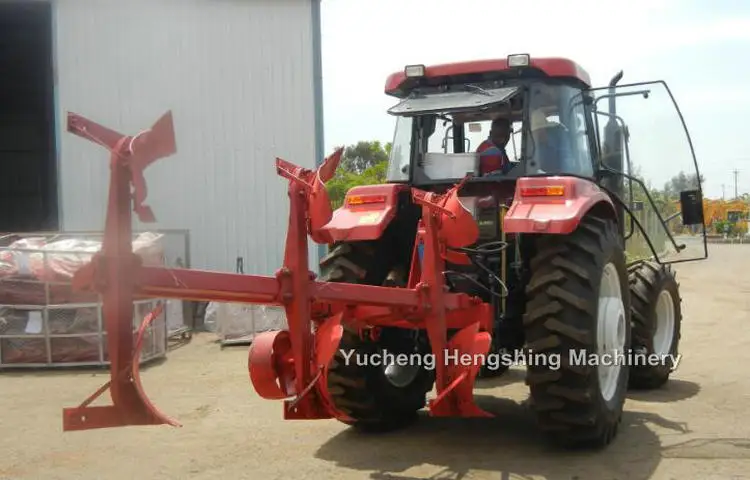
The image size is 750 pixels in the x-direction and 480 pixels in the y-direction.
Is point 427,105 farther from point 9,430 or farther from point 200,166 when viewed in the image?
point 200,166

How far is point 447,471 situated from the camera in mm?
4250

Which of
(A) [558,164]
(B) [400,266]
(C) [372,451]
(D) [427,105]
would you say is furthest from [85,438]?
(A) [558,164]

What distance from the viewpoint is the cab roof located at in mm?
5164

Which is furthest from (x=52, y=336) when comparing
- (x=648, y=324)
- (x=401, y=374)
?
(x=648, y=324)

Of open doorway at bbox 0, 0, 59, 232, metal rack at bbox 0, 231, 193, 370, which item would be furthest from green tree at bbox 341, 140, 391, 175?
metal rack at bbox 0, 231, 193, 370

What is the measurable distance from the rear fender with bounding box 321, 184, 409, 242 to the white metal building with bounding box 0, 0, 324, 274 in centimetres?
662

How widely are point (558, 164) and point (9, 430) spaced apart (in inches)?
165

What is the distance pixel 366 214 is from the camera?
5.00 metres

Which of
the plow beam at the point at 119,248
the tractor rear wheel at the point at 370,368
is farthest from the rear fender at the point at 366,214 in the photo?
the plow beam at the point at 119,248

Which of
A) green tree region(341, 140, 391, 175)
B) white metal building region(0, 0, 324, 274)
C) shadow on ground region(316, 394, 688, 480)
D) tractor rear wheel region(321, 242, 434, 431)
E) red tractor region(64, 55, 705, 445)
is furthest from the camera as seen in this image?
green tree region(341, 140, 391, 175)

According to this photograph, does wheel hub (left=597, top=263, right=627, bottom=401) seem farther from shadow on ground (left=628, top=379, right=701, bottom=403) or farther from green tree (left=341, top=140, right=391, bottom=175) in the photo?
green tree (left=341, top=140, right=391, bottom=175)

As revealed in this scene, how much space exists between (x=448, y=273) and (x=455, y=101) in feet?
3.66

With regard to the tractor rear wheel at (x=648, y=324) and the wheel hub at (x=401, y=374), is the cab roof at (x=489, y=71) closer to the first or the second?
the tractor rear wheel at (x=648, y=324)

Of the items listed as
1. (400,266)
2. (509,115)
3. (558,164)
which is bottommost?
(400,266)
